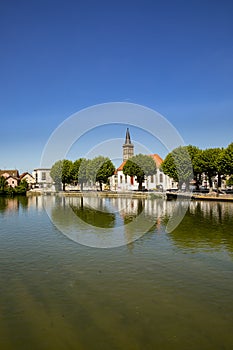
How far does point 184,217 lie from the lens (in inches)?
1249

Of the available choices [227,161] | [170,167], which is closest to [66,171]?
[170,167]

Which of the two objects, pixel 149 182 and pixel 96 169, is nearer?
pixel 96 169

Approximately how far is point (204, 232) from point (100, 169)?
53.7 m

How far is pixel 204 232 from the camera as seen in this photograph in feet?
76.3

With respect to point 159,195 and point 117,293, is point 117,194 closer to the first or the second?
point 159,195

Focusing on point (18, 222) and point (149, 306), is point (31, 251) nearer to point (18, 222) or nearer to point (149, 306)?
point (149, 306)

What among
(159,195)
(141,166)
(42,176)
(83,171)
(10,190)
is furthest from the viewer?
(42,176)

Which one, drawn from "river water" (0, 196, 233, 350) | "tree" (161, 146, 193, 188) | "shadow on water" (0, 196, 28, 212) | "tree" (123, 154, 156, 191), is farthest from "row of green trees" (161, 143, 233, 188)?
"river water" (0, 196, 233, 350)

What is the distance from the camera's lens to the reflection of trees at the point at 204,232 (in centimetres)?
1901

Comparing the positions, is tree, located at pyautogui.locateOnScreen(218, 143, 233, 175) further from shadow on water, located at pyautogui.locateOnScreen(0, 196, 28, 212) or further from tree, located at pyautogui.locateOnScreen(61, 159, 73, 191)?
tree, located at pyautogui.locateOnScreen(61, 159, 73, 191)

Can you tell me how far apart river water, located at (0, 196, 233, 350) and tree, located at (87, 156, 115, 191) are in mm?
54737

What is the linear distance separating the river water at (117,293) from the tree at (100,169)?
5474cm

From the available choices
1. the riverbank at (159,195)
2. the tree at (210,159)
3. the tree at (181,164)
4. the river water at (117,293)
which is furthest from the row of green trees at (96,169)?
the river water at (117,293)

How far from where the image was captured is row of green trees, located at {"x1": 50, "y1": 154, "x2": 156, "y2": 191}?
72250 millimetres
